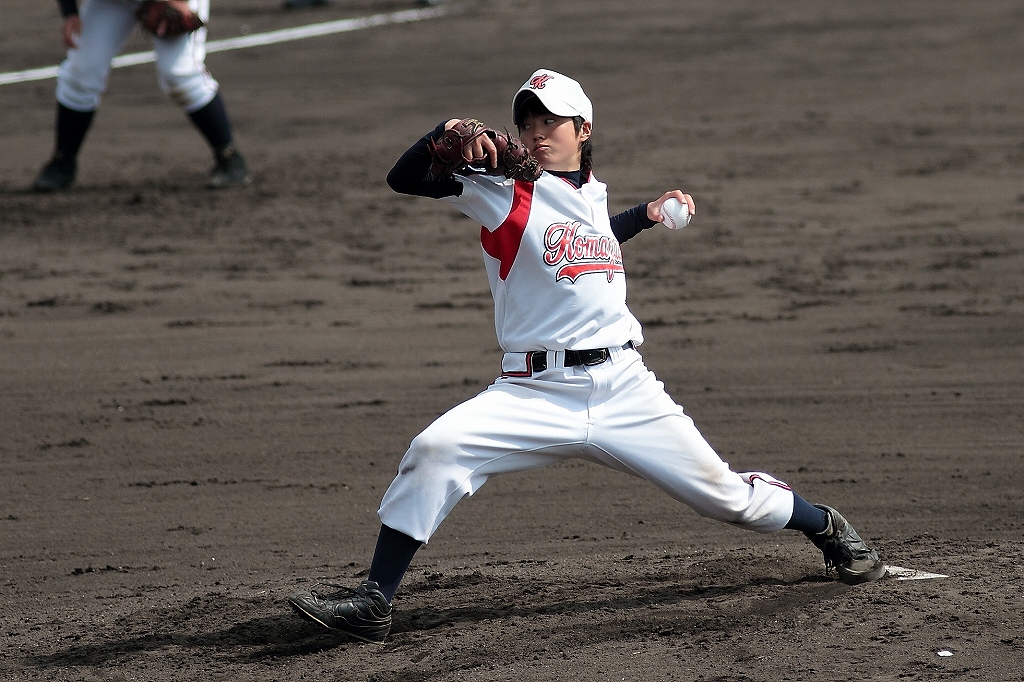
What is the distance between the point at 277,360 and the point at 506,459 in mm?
2712

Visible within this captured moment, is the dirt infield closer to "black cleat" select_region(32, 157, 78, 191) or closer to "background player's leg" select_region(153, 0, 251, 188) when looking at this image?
"black cleat" select_region(32, 157, 78, 191)

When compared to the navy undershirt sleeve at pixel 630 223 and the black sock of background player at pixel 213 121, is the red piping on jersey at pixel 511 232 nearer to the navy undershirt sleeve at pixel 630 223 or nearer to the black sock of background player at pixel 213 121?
the navy undershirt sleeve at pixel 630 223

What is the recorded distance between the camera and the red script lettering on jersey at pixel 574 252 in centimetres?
308

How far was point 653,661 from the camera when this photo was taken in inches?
117

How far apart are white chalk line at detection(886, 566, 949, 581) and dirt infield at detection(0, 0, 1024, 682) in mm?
48

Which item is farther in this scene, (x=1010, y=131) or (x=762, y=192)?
(x=1010, y=131)

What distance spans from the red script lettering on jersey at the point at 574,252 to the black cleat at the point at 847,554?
2.95ft

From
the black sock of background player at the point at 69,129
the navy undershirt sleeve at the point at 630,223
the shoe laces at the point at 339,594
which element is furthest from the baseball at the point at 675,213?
the black sock of background player at the point at 69,129

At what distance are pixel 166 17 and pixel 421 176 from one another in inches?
201

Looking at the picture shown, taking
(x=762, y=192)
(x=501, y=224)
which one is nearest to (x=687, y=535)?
(x=501, y=224)

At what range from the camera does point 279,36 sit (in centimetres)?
1316

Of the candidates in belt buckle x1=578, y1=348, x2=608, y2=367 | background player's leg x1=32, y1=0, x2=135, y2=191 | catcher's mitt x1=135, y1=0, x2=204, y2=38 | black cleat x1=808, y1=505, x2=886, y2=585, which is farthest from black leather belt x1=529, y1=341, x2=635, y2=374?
background player's leg x1=32, y1=0, x2=135, y2=191

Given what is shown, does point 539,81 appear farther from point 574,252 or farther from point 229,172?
point 229,172

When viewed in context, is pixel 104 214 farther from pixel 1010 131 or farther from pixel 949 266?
pixel 1010 131
